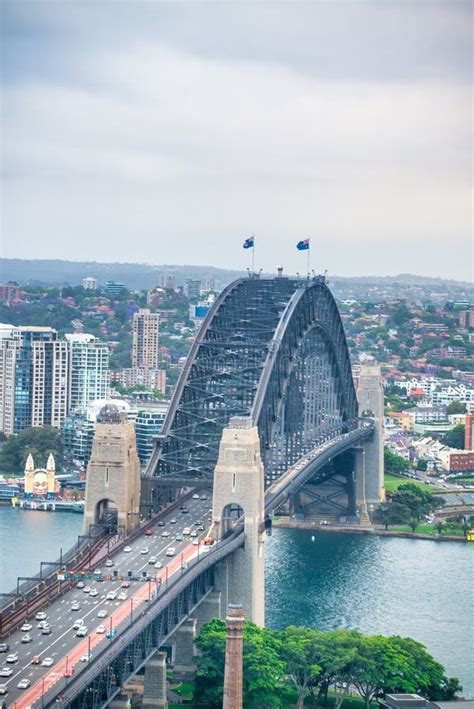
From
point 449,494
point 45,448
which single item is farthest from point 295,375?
point 45,448

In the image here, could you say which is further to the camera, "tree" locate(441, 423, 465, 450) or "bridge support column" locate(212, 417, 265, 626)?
"tree" locate(441, 423, 465, 450)

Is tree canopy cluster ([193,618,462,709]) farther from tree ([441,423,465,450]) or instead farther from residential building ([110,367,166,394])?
residential building ([110,367,166,394])

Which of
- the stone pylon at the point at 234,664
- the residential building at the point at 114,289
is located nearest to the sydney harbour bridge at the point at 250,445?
the stone pylon at the point at 234,664

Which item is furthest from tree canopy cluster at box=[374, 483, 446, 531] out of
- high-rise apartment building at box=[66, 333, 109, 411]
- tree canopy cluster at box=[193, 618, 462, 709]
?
tree canopy cluster at box=[193, 618, 462, 709]

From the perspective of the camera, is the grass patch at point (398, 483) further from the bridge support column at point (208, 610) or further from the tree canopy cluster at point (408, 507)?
the bridge support column at point (208, 610)

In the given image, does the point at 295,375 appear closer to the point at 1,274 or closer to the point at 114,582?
the point at 114,582

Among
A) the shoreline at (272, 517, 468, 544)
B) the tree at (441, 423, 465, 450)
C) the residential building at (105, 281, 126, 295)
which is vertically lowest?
the shoreline at (272, 517, 468, 544)

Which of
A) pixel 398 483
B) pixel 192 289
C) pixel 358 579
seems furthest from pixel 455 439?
pixel 192 289
